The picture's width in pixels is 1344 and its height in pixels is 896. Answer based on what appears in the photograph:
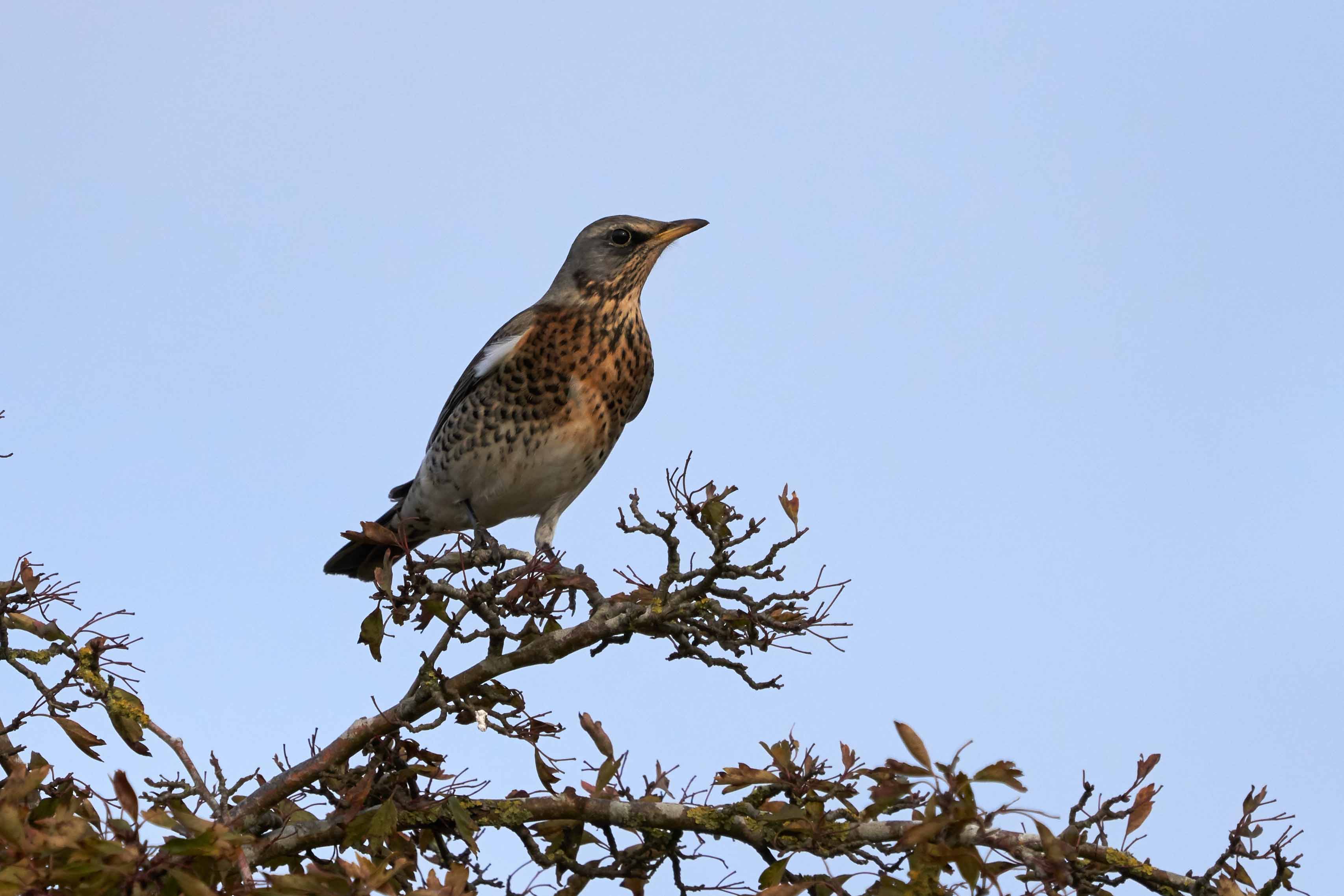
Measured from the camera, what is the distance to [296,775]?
4070 mm

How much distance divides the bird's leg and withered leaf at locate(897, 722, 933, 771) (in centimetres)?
209

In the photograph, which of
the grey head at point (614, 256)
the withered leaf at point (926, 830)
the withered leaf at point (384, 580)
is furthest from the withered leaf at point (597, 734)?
the grey head at point (614, 256)

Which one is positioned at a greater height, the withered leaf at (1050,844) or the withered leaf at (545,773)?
the withered leaf at (545,773)

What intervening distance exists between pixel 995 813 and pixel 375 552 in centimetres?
509

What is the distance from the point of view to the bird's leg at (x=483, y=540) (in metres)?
5.26

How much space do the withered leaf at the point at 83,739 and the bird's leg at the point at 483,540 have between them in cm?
125

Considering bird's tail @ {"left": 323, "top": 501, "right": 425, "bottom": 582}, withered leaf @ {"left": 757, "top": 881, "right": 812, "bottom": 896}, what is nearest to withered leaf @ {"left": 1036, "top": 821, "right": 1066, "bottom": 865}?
withered leaf @ {"left": 757, "top": 881, "right": 812, "bottom": 896}

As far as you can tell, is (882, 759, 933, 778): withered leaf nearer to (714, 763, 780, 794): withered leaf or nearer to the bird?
(714, 763, 780, 794): withered leaf

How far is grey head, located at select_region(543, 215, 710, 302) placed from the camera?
6992 mm

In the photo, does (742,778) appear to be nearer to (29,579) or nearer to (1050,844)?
(1050,844)

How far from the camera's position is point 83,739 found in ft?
12.9

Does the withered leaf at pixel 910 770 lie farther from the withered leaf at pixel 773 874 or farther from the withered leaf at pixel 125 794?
the withered leaf at pixel 125 794

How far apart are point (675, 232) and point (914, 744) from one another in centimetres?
464

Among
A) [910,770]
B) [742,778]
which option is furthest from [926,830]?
[742,778]
